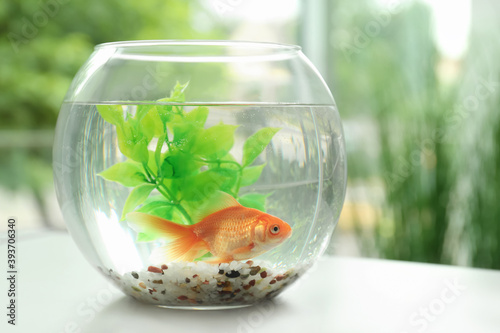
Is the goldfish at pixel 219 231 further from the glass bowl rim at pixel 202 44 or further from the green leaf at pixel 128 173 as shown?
the glass bowl rim at pixel 202 44

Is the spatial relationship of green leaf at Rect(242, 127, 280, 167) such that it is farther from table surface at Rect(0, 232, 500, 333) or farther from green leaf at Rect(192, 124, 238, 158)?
table surface at Rect(0, 232, 500, 333)

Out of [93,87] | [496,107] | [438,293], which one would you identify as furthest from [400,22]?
[93,87]

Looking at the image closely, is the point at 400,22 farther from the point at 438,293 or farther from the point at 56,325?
the point at 56,325

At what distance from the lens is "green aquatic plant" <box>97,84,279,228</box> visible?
0.55 metres

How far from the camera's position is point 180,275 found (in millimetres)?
567

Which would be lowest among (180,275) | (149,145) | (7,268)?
(7,268)

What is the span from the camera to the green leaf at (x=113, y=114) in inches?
22.6

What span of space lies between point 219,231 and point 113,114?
178mm

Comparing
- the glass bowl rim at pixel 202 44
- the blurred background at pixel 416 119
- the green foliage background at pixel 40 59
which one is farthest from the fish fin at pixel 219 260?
the green foliage background at pixel 40 59

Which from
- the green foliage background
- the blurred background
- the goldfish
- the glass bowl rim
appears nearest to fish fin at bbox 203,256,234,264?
the goldfish

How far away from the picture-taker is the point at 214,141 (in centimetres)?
55

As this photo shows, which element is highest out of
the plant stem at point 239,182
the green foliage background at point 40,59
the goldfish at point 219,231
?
the plant stem at point 239,182

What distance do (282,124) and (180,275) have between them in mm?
202

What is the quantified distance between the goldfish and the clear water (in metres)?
0.03
